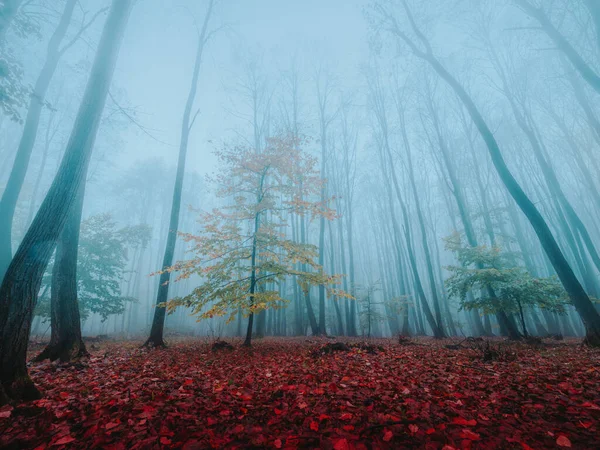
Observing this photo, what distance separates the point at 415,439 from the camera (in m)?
2.03

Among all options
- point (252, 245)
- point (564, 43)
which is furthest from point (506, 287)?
point (252, 245)

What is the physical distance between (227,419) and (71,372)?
14.3 ft

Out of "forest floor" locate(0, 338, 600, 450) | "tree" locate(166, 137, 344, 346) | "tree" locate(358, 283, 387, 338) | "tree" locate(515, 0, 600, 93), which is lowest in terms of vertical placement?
"forest floor" locate(0, 338, 600, 450)

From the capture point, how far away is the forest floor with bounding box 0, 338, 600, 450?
2.00 meters

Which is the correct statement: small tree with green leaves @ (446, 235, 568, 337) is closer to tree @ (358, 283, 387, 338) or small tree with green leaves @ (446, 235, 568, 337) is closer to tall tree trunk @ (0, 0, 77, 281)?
tree @ (358, 283, 387, 338)

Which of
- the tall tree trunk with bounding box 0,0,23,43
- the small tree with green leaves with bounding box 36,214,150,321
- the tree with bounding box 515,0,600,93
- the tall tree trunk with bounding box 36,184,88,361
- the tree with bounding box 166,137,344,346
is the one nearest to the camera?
the tall tree trunk with bounding box 36,184,88,361

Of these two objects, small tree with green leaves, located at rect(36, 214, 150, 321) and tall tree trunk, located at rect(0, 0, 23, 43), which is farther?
small tree with green leaves, located at rect(36, 214, 150, 321)

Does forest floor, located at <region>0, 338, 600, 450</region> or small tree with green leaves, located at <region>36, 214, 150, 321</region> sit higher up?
small tree with green leaves, located at <region>36, 214, 150, 321</region>

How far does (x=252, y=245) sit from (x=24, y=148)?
35.0 feet

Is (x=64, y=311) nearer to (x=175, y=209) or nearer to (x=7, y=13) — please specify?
(x=175, y=209)

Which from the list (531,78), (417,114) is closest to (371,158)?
(417,114)

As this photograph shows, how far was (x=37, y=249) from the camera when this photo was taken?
3.26 meters

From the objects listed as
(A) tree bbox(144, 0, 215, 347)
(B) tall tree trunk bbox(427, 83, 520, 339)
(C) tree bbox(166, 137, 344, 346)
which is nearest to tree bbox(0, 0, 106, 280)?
(A) tree bbox(144, 0, 215, 347)

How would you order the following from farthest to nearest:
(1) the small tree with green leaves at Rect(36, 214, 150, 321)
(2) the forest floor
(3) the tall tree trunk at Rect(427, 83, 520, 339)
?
(1) the small tree with green leaves at Rect(36, 214, 150, 321)
(3) the tall tree trunk at Rect(427, 83, 520, 339)
(2) the forest floor
